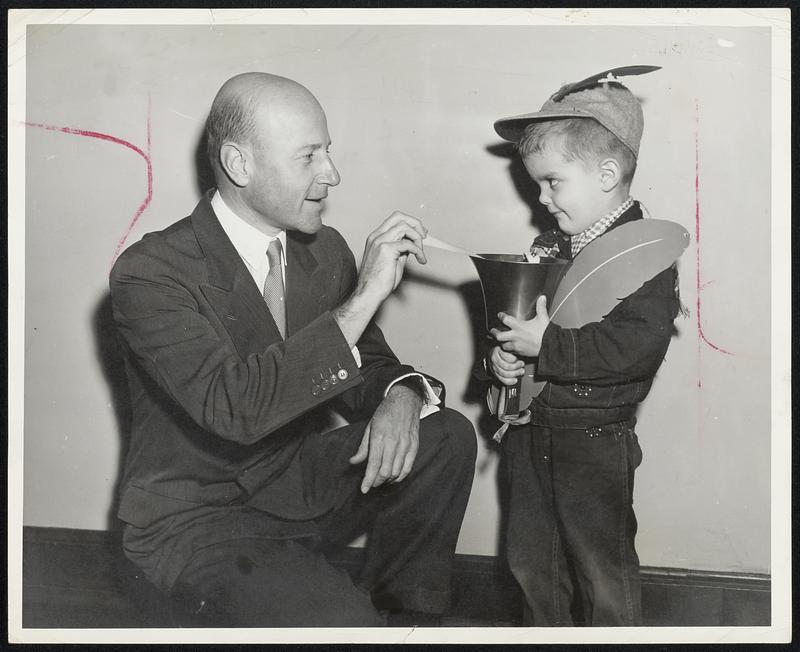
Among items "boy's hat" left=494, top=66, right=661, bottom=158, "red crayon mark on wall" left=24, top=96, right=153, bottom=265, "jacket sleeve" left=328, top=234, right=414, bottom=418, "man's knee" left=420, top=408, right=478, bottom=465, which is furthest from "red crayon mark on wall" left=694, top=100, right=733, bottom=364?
"red crayon mark on wall" left=24, top=96, right=153, bottom=265

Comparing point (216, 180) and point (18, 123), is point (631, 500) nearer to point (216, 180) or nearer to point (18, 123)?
point (216, 180)

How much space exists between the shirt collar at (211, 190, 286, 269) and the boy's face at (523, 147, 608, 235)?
653mm

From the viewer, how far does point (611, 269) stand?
180cm

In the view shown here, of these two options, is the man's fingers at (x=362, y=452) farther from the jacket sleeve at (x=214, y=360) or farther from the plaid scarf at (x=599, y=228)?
the plaid scarf at (x=599, y=228)

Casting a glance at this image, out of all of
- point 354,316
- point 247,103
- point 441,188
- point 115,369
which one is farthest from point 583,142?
point 115,369

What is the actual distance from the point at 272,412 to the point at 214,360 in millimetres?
166

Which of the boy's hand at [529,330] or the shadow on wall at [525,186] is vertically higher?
the shadow on wall at [525,186]

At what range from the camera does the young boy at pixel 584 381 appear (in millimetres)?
1805

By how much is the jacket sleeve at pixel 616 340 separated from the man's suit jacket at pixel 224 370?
1.23ft

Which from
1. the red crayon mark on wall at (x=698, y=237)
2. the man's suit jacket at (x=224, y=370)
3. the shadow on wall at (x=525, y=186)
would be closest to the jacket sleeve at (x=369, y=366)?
the man's suit jacket at (x=224, y=370)

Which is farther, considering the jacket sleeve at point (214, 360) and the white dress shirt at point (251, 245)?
the white dress shirt at point (251, 245)

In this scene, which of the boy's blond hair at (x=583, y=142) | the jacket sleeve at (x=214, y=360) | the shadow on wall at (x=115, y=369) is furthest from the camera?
the shadow on wall at (x=115, y=369)

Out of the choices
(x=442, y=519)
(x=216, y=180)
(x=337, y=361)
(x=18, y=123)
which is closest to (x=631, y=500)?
(x=442, y=519)

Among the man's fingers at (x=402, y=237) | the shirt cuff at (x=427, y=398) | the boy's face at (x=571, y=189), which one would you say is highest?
the boy's face at (x=571, y=189)
